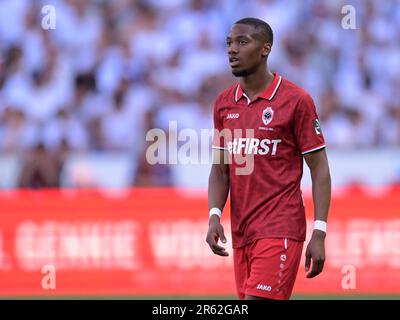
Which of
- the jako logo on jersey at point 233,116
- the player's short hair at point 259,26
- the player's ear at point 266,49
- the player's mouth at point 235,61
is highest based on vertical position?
the player's short hair at point 259,26

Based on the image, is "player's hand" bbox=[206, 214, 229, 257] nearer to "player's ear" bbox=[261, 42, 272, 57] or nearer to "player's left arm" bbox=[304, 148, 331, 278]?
"player's left arm" bbox=[304, 148, 331, 278]

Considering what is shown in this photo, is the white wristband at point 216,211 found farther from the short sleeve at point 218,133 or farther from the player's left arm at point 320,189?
the player's left arm at point 320,189

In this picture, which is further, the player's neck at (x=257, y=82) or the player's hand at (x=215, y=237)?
the player's neck at (x=257, y=82)


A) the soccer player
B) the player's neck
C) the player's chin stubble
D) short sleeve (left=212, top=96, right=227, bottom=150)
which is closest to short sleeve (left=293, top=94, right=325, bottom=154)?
the soccer player

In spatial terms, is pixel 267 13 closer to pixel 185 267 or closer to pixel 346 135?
pixel 346 135

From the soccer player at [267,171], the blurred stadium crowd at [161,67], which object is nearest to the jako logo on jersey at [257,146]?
the soccer player at [267,171]

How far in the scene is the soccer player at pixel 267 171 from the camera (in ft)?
19.3

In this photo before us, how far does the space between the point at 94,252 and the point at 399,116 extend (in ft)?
17.3

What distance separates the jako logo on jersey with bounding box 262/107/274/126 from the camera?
602 centimetres

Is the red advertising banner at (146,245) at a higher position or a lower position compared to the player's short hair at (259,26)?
lower

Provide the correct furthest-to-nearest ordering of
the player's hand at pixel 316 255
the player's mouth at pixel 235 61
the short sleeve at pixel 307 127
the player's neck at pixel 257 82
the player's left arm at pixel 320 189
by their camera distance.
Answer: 1. the player's neck at pixel 257 82
2. the player's mouth at pixel 235 61
3. the short sleeve at pixel 307 127
4. the player's left arm at pixel 320 189
5. the player's hand at pixel 316 255

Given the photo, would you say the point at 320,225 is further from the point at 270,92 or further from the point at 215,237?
the point at 270,92

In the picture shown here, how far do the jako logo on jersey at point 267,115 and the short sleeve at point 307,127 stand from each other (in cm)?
16

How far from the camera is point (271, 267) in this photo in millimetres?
5828
